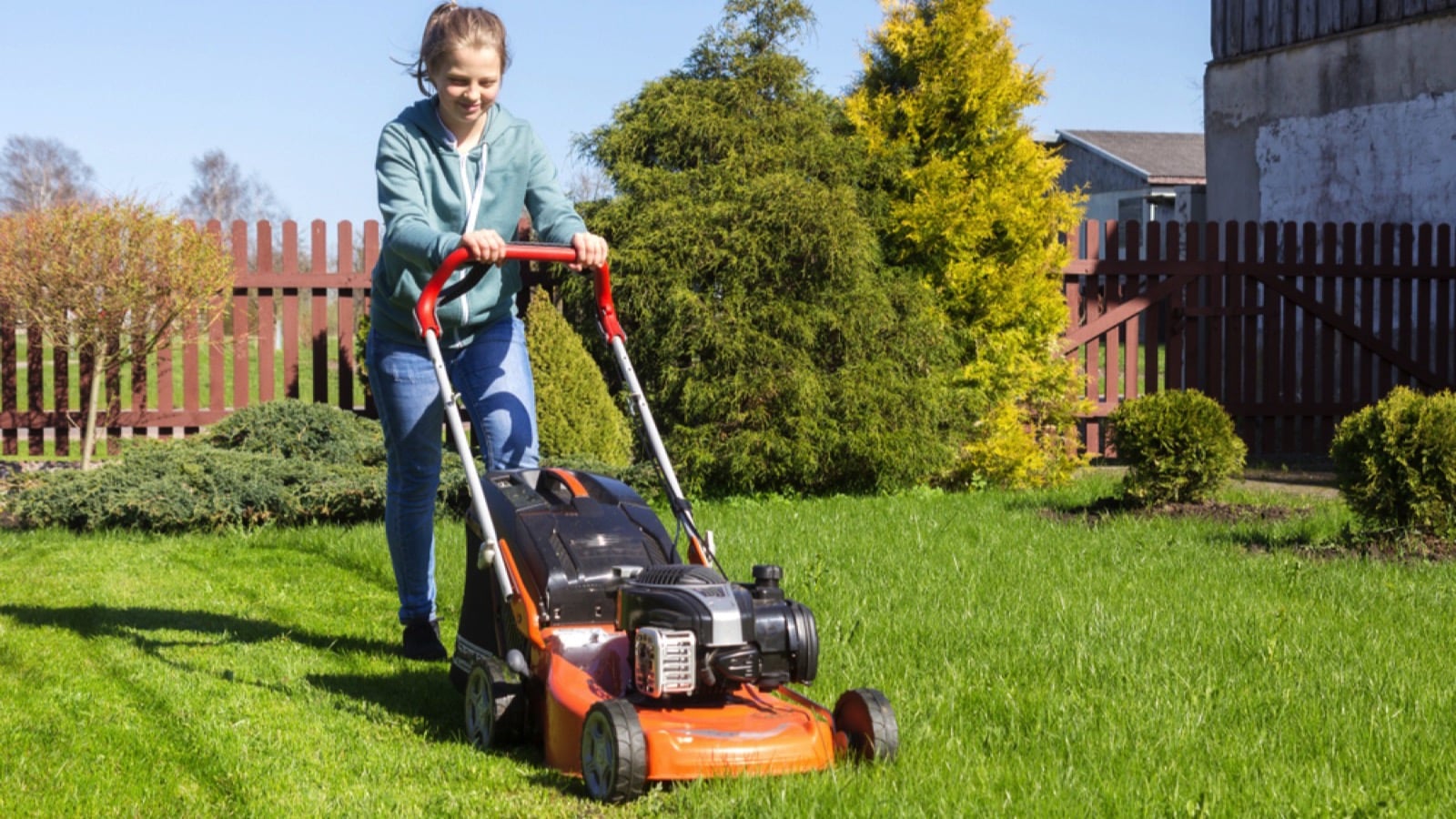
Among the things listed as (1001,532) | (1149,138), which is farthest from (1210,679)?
(1149,138)

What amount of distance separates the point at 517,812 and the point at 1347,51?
15819mm

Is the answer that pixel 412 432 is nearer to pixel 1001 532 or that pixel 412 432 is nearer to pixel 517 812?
pixel 517 812

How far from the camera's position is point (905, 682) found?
4285 millimetres

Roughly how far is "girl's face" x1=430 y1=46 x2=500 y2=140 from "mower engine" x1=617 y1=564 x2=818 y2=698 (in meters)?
1.59

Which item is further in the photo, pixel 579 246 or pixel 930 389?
pixel 930 389

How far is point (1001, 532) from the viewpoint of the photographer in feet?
24.0

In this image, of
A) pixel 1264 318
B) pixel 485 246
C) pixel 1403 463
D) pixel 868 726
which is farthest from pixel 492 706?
pixel 1264 318

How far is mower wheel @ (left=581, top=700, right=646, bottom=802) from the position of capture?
10.4 ft

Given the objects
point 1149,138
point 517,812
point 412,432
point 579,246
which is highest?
point 1149,138

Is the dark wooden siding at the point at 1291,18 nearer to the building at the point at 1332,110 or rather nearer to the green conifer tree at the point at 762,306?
the building at the point at 1332,110

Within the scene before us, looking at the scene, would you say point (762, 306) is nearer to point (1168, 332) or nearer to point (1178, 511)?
point (1178, 511)

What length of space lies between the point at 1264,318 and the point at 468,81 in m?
10.5

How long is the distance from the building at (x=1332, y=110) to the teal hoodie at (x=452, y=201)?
1329cm

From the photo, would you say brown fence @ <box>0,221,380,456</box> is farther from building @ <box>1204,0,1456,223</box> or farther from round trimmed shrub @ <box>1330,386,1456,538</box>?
building @ <box>1204,0,1456,223</box>
